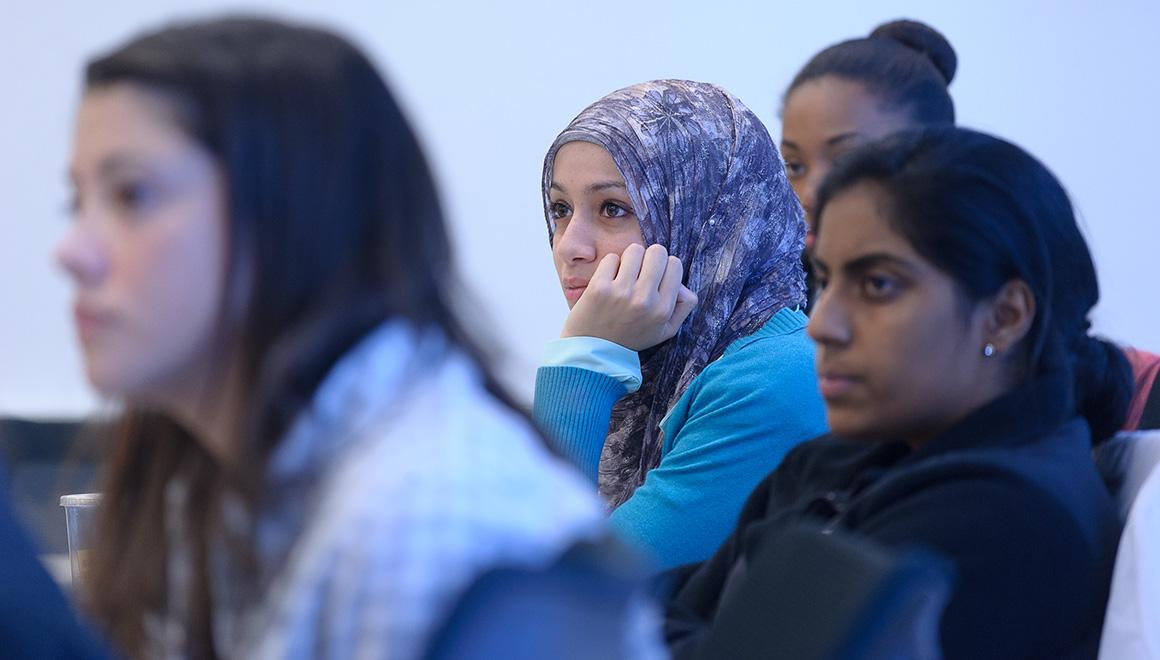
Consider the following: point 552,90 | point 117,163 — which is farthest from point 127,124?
point 552,90

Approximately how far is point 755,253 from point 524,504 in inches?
52.3

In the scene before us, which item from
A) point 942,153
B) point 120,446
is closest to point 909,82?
point 942,153

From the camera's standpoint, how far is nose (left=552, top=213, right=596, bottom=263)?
1936mm

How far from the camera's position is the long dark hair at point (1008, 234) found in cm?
127

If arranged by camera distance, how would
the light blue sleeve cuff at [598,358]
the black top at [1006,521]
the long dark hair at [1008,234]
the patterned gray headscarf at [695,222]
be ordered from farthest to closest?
the patterned gray headscarf at [695,222]
the light blue sleeve cuff at [598,358]
the long dark hair at [1008,234]
the black top at [1006,521]

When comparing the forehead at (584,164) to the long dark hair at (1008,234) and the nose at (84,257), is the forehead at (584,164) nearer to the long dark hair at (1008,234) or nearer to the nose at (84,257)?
the long dark hair at (1008,234)

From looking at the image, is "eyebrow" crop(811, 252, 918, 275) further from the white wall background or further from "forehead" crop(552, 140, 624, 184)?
the white wall background

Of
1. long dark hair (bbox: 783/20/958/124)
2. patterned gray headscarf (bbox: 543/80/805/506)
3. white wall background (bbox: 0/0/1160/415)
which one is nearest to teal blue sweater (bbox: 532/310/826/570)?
patterned gray headscarf (bbox: 543/80/805/506)

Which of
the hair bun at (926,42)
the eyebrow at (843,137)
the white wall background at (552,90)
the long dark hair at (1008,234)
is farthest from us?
the white wall background at (552,90)

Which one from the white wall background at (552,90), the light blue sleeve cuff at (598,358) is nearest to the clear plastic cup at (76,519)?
the light blue sleeve cuff at (598,358)

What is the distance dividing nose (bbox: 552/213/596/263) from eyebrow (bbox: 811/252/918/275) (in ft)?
2.22

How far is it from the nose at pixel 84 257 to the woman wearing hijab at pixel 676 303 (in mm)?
1029

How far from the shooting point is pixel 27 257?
11.4 feet

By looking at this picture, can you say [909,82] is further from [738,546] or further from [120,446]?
[120,446]
